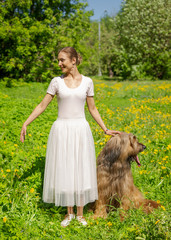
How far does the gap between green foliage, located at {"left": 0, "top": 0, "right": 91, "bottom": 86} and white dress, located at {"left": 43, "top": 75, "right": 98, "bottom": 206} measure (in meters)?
14.3

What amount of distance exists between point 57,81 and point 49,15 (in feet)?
57.0

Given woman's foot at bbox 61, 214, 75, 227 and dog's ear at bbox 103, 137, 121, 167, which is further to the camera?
woman's foot at bbox 61, 214, 75, 227

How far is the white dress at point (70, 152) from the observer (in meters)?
2.98

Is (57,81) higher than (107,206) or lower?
higher

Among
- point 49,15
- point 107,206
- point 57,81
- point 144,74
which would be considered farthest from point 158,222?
point 144,74

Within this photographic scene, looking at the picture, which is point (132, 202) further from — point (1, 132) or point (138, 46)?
point (138, 46)

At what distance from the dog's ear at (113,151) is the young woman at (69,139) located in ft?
0.84

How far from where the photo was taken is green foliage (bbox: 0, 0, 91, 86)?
16.5m

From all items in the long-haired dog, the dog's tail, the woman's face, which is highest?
the woman's face

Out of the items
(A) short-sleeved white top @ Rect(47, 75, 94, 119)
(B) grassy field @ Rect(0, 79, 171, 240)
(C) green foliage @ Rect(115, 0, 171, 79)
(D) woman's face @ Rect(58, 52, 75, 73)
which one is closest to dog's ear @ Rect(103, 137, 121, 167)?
(A) short-sleeved white top @ Rect(47, 75, 94, 119)

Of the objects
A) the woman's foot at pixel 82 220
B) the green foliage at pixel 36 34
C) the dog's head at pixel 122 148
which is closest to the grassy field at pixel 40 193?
the woman's foot at pixel 82 220

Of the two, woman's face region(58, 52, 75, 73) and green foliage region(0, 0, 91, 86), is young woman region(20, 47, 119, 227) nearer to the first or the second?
woman's face region(58, 52, 75, 73)

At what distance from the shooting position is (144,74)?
25109 mm

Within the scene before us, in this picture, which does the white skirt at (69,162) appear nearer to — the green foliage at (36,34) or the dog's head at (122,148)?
the dog's head at (122,148)
